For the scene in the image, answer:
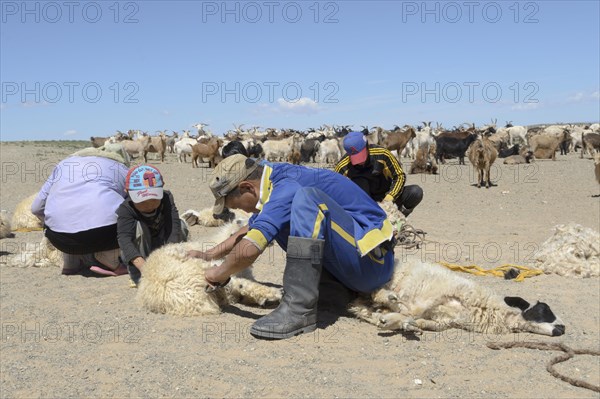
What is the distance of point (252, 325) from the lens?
4062mm

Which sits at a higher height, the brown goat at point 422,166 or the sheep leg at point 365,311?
the brown goat at point 422,166

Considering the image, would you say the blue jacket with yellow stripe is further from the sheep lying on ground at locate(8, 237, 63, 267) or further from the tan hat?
the sheep lying on ground at locate(8, 237, 63, 267)

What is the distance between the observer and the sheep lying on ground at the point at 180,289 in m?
4.43

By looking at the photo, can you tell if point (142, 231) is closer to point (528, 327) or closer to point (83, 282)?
point (83, 282)

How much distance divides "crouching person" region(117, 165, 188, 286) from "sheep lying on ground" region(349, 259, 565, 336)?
192cm

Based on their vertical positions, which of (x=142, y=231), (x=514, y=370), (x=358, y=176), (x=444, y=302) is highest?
(x=358, y=176)

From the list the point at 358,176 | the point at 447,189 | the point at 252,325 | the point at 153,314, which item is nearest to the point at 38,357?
the point at 153,314

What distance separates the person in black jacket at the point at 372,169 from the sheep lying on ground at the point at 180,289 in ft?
9.57

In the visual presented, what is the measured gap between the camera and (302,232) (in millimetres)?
3973

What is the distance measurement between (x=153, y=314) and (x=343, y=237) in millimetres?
1497

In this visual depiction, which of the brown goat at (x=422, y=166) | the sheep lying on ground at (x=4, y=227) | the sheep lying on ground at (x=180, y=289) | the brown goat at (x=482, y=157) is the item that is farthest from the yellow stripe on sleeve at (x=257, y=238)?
the brown goat at (x=422, y=166)

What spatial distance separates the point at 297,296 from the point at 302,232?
442 mm

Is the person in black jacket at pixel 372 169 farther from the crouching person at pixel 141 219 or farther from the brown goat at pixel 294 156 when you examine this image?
the brown goat at pixel 294 156

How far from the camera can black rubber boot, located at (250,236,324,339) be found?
397cm
